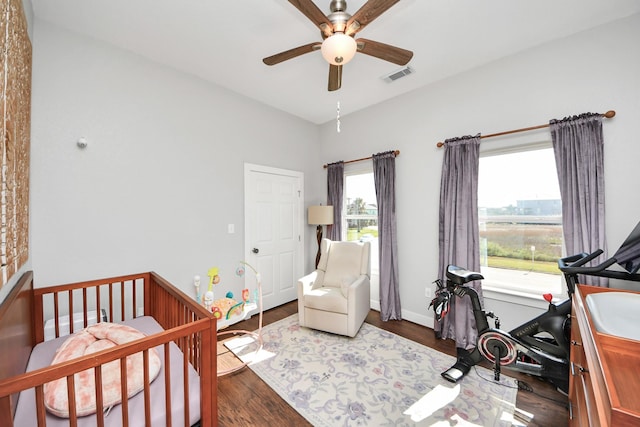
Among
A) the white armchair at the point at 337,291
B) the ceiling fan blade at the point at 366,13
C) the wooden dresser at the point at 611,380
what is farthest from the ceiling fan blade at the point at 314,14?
the white armchair at the point at 337,291

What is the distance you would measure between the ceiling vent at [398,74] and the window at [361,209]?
3.70ft

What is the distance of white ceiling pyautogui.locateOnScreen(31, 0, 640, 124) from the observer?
1.77 metres

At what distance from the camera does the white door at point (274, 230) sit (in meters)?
3.20

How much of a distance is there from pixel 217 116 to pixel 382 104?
6.70 feet

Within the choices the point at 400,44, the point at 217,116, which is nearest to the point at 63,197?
the point at 217,116

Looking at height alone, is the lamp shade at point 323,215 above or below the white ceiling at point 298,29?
below

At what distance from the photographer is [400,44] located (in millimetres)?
2152

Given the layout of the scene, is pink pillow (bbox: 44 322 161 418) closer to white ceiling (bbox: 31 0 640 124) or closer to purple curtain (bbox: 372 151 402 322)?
white ceiling (bbox: 31 0 640 124)

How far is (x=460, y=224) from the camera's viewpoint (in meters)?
2.52

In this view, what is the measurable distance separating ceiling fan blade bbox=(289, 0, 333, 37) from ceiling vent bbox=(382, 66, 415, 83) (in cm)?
127

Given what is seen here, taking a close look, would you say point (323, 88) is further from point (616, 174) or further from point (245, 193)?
→ point (616, 174)

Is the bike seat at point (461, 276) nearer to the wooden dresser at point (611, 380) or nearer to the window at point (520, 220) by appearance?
the window at point (520, 220)

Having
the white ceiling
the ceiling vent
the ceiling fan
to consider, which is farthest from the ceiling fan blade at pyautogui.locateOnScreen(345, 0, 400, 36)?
the ceiling vent

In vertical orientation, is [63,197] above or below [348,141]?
below
